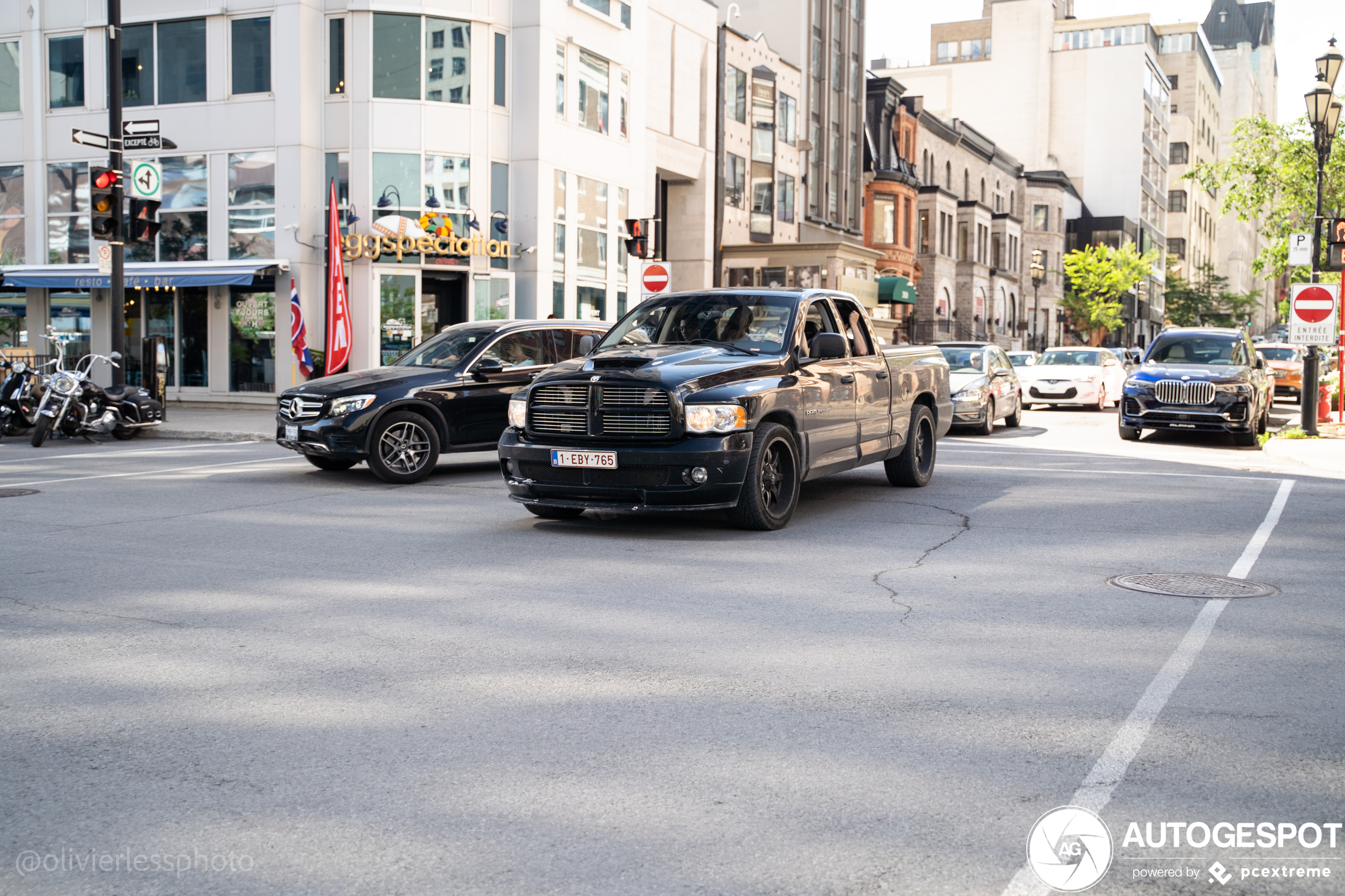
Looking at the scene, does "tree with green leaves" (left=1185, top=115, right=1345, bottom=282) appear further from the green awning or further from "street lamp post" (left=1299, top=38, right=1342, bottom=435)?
the green awning

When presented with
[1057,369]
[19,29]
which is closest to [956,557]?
[1057,369]

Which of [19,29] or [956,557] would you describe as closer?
[956,557]

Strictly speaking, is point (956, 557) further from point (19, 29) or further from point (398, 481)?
point (19, 29)

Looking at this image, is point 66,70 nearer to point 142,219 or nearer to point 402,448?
point 142,219

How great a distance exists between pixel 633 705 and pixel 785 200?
43910 millimetres

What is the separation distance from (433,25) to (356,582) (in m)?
25.3

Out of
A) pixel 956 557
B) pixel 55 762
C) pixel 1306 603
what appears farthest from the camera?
pixel 956 557

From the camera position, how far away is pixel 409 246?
29609 mm

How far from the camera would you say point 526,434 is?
31.7 feet

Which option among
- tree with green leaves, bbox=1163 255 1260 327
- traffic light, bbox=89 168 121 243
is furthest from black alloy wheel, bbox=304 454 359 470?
tree with green leaves, bbox=1163 255 1260 327

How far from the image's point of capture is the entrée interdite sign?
29344mm

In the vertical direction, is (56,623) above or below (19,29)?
below

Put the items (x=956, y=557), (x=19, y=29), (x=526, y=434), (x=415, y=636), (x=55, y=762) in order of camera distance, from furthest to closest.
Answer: (x=19, y=29) → (x=526, y=434) → (x=956, y=557) → (x=415, y=636) → (x=55, y=762)

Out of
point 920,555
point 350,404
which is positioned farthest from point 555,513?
point 350,404
